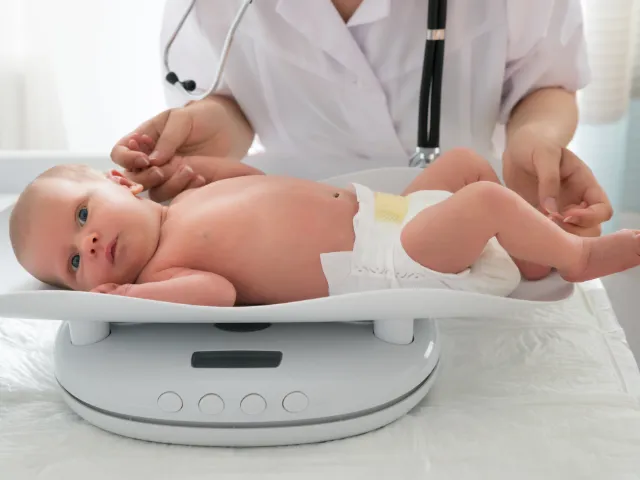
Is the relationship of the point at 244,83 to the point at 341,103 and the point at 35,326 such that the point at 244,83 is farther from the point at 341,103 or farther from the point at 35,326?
the point at 35,326

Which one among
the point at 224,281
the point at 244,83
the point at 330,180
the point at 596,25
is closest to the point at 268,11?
the point at 244,83

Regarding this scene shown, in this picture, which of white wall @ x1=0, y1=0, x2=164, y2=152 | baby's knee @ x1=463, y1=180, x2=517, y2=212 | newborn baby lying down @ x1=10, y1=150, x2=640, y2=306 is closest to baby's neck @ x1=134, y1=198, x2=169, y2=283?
newborn baby lying down @ x1=10, y1=150, x2=640, y2=306

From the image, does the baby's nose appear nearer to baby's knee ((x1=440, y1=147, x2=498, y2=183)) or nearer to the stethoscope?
the stethoscope

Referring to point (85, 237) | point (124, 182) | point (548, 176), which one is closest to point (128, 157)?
point (124, 182)

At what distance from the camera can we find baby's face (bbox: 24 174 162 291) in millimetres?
689

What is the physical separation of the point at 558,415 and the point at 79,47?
1.05 m

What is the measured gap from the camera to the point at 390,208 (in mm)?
727

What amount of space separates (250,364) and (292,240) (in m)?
0.16

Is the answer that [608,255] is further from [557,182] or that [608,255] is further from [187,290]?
[187,290]

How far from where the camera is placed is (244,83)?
965 millimetres

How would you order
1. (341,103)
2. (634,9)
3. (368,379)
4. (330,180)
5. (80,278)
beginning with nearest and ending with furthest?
1. (368,379)
2. (80,278)
3. (330,180)
4. (341,103)
5. (634,9)

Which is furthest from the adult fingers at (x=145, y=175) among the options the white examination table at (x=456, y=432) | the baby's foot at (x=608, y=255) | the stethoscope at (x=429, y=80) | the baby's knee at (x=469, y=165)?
the baby's foot at (x=608, y=255)

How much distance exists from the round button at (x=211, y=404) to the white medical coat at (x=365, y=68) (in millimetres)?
437

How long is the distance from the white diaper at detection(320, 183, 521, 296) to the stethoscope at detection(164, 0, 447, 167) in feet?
0.47
